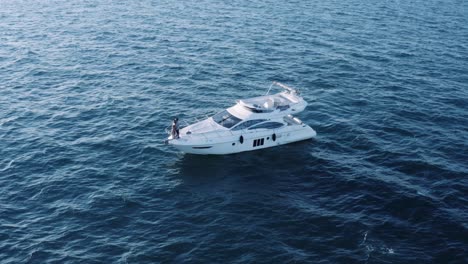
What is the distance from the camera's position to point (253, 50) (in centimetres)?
8581

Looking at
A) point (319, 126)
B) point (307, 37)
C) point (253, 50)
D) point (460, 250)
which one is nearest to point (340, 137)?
point (319, 126)

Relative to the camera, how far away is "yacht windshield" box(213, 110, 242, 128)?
186 ft

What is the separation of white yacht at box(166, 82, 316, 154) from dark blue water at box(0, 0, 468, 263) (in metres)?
1.38

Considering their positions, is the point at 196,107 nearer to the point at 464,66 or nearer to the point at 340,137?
the point at 340,137

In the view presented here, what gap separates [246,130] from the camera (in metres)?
56.3

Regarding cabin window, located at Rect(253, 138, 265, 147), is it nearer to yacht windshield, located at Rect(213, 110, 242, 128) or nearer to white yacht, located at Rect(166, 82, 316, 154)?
white yacht, located at Rect(166, 82, 316, 154)

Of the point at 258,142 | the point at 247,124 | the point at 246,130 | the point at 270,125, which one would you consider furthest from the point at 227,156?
the point at 270,125

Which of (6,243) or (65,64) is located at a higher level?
(65,64)

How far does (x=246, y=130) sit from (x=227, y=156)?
143 inches

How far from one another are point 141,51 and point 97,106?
70.6ft

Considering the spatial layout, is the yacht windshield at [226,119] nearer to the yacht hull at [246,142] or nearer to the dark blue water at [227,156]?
the yacht hull at [246,142]

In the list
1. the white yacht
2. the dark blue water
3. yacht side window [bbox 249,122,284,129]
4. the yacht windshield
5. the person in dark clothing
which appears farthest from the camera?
yacht side window [bbox 249,122,284,129]

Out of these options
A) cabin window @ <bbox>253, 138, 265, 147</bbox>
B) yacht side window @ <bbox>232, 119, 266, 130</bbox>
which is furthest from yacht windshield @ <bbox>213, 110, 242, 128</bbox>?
cabin window @ <bbox>253, 138, 265, 147</bbox>

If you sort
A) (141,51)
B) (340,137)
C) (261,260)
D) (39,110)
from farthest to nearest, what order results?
(141,51) < (39,110) < (340,137) < (261,260)
